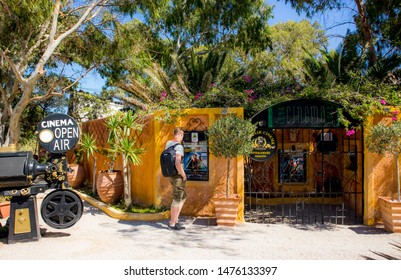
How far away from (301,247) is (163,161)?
2736 millimetres

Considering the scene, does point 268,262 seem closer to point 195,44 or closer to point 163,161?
point 163,161

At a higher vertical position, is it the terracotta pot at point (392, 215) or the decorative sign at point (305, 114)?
the decorative sign at point (305, 114)

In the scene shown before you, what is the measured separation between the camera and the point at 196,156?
7.04 metres

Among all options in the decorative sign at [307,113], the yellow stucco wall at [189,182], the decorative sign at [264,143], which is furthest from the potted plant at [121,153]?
the decorative sign at [307,113]

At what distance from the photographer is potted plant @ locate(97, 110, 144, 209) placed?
7297mm

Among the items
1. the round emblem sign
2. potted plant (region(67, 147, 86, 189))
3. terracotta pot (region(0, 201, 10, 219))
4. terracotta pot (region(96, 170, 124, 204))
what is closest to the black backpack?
the round emblem sign

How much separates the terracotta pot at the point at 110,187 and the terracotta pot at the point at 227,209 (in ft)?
9.69

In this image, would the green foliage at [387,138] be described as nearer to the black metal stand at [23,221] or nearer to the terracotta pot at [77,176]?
the black metal stand at [23,221]

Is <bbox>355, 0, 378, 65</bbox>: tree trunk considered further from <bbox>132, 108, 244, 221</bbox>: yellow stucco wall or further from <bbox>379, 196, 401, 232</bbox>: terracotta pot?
<bbox>132, 108, 244, 221</bbox>: yellow stucco wall

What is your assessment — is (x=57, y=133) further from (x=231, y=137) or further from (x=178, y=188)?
(x=231, y=137)

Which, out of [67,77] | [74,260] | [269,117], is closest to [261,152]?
[269,117]

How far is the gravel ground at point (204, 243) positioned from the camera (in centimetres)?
478

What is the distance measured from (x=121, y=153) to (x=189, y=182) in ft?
5.89

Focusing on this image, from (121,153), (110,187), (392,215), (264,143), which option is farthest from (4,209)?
(392,215)
